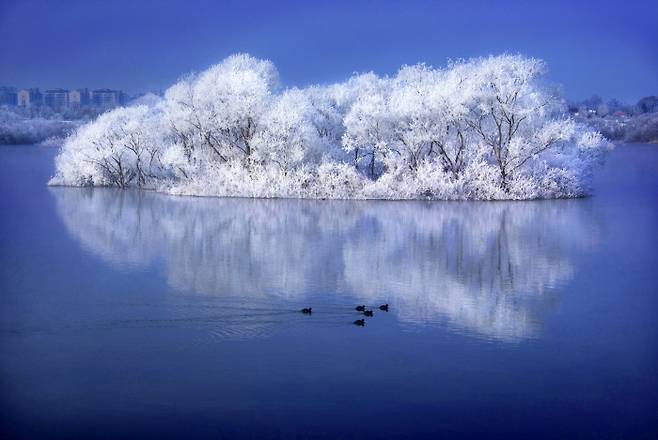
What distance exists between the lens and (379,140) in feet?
109

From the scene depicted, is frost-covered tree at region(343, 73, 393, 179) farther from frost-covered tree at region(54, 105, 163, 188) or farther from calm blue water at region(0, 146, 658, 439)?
calm blue water at region(0, 146, 658, 439)

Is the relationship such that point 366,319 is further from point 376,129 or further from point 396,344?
point 376,129

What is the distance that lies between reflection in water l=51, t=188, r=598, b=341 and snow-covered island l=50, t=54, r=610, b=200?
1.68 meters

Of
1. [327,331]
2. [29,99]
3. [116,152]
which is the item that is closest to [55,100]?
[29,99]

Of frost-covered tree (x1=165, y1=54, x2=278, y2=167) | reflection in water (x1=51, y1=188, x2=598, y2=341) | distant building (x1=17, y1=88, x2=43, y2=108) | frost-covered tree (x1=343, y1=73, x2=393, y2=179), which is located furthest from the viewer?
distant building (x1=17, y1=88, x2=43, y2=108)

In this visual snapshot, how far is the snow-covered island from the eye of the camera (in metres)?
31.0

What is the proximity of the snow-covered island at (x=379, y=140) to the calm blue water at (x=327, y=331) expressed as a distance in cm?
813

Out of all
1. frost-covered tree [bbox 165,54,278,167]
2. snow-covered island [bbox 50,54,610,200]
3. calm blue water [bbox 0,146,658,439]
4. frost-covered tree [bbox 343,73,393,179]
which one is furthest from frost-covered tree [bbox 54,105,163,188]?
calm blue water [bbox 0,146,658,439]

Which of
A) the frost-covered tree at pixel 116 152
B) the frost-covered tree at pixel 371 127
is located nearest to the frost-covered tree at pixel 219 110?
the frost-covered tree at pixel 116 152

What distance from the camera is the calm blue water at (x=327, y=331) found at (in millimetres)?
8508

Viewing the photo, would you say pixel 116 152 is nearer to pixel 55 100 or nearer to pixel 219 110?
pixel 219 110

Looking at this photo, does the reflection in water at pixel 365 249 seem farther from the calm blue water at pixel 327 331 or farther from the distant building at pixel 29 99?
the distant building at pixel 29 99

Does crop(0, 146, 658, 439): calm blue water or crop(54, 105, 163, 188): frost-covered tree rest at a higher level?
crop(54, 105, 163, 188): frost-covered tree

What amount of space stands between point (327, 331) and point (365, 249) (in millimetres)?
7391
